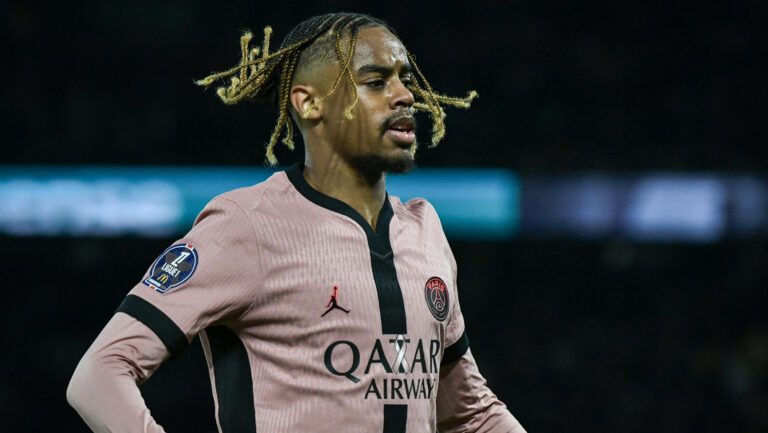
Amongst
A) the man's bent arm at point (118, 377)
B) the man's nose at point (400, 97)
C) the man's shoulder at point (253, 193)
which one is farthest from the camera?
the man's nose at point (400, 97)

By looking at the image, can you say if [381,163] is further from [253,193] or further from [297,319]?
[297,319]

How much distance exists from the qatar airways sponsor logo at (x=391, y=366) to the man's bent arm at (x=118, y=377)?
30 cm

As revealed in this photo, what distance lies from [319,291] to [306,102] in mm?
426

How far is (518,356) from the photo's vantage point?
19.2ft

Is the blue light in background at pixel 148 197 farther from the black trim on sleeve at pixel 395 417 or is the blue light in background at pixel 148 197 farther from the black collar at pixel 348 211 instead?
the black trim on sleeve at pixel 395 417

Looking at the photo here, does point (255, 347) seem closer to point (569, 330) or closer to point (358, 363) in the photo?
point (358, 363)

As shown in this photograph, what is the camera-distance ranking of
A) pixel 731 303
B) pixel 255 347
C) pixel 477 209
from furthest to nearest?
pixel 731 303 → pixel 477 209 → pixel 255 347

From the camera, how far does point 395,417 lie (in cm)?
168

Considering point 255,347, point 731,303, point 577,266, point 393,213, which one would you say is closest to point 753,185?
point 731,303

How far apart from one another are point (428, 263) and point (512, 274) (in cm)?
406

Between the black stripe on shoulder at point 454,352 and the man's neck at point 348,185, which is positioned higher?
the man's neck at point 348,185

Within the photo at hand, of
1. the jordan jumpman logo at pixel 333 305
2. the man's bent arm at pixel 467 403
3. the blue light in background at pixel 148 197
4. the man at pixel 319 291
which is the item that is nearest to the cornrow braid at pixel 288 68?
the man at pixel 319 291

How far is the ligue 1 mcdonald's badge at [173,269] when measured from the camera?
160cm

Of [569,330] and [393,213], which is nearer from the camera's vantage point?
[393,213]
